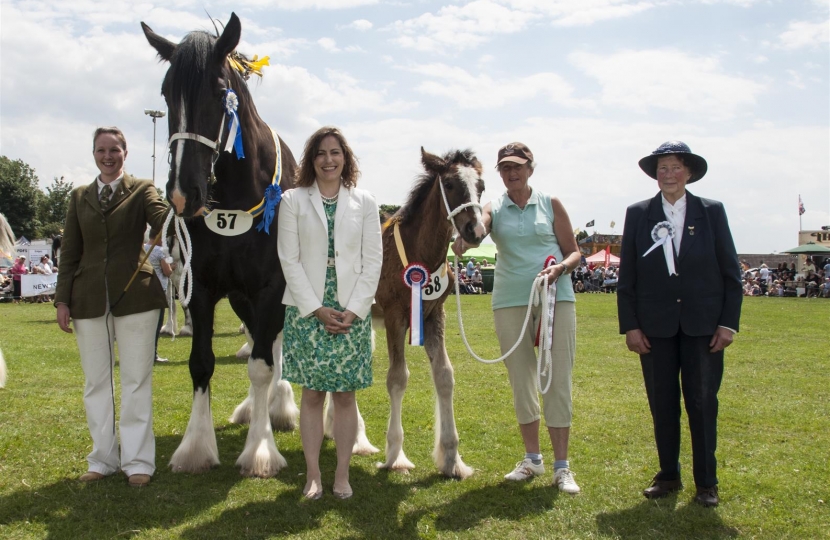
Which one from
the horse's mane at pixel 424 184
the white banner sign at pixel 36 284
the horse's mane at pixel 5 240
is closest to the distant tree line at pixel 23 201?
the white banner sign at pixel 36 284

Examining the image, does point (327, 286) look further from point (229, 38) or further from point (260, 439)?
point (229, 38)

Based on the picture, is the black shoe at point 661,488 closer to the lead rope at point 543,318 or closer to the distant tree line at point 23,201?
the lead rope at point 543,318

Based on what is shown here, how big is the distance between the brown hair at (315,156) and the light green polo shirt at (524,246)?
1.11 m

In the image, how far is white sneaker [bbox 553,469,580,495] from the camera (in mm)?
4176

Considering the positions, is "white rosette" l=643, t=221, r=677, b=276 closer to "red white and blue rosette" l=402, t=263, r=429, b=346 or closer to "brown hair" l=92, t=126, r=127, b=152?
"red white and blue rosette" l=402, t=263, r=429, b=346

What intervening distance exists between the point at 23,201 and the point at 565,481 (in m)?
51.9

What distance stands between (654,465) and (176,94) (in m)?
4.24

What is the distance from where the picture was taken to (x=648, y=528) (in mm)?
3600

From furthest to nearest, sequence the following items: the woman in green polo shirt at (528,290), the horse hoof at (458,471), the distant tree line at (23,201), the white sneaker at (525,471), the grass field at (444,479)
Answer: the distant tree line at (23,201) → the horse hoof at (458,471) → the white sneaker at (525,471) → the woman in green polo shirt at (528,290) → the grass field at (444,479)

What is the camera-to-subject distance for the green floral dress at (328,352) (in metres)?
3.83

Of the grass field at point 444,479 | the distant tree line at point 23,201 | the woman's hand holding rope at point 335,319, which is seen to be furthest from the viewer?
the distant tree line at point 23,201

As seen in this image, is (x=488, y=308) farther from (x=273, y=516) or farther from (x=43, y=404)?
(x=273, y=516)

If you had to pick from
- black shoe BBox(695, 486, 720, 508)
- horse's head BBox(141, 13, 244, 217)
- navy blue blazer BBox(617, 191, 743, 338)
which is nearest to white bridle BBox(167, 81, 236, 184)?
horse's head BBox(141, 13, 244, 217)

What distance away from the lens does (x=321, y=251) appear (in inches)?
152
